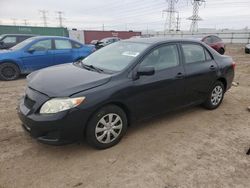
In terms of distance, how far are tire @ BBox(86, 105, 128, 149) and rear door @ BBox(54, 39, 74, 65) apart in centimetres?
575

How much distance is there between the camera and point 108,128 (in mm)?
3275

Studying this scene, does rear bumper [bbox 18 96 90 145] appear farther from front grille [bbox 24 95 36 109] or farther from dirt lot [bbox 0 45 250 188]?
dirt lot [bbox 0 45 250 188]

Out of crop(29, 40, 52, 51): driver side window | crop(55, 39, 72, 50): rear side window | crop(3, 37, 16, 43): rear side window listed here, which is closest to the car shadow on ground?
crop(29, 40, 52, 51): driver side window

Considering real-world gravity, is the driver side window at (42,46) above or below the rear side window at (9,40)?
below

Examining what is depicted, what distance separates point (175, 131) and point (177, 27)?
56.1 m

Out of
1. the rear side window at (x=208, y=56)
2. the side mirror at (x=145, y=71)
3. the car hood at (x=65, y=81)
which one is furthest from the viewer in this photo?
the rear side window at (x=208, y=56)

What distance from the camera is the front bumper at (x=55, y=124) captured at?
9.31 feet

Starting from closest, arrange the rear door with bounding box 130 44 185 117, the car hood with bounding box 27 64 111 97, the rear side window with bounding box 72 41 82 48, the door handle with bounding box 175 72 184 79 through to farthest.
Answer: the car hood with bounding box 27 64 111 97, the rear door with bounding box 130 44 185 117, the door handle with bounding box 175 72 184 79, the rear side window with bounding box 72 41 82 48

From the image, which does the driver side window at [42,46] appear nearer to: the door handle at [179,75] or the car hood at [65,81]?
the car hood at [65,81]

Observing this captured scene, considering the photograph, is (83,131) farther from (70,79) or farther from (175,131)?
(175,131)

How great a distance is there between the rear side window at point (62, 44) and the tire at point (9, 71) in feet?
5.37

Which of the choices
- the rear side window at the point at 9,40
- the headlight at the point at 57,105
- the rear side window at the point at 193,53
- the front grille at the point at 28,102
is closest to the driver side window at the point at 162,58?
the rear side window at the point at 193,53

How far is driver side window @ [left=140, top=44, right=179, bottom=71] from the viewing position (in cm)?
370

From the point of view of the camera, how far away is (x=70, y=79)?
3.25 metres
